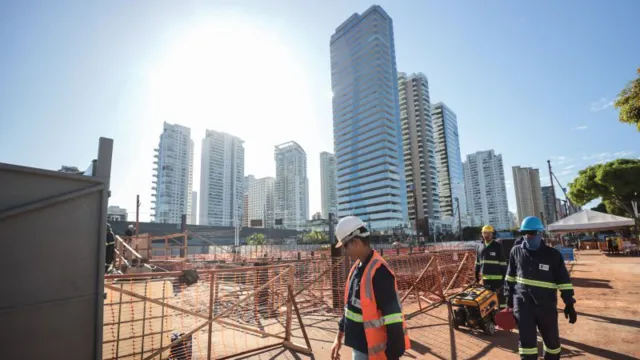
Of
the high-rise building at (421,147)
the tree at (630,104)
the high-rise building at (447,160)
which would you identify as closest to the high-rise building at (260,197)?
the high-rise building at (421,147)

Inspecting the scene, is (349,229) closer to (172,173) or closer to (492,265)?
(492,265)

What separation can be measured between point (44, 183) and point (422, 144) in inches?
5853

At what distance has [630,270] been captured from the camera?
14.9 meters

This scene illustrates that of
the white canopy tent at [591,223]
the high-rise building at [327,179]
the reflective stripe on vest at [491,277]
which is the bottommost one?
the reflective stripe on vest at [491,277]

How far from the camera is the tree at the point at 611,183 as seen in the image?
27328 mm

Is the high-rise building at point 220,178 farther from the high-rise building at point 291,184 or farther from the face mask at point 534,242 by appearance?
the face mask at point 534,242

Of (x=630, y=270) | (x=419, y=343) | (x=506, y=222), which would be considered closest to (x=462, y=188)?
(x=506, y=222)

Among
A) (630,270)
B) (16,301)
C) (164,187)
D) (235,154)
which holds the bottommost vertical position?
(630,270)

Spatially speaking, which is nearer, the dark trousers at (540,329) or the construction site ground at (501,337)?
the dark trousers at (540,329)

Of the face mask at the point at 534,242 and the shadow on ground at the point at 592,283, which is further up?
the face mask at the point at 534,242

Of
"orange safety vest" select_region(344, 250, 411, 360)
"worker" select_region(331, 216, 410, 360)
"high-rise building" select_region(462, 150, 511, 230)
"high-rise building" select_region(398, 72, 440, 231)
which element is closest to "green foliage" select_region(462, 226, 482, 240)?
"high-rise building" select_region(398, 72, 440, 231)

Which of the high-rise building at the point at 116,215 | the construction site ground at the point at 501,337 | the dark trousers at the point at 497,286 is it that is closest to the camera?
the construction site ground at the point at 501,337

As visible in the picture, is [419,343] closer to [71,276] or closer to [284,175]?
[71,276]

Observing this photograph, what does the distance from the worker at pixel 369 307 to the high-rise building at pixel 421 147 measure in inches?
5513
